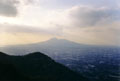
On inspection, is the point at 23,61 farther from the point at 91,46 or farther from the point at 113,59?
the point at 113,59

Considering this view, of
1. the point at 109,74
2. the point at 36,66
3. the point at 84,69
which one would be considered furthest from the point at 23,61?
the point at 109,74

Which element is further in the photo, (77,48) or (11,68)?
(77,48)

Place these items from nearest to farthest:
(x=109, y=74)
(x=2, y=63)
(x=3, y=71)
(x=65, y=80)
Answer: (x=3, y=71)
(x=2, y=63)
(x=65, y=80)
(x=109, y=74)

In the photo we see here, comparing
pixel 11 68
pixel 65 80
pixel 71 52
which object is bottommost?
pixel 65 80

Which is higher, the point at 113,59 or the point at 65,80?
the point at 113,59

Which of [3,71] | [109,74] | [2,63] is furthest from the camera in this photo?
[109,74]

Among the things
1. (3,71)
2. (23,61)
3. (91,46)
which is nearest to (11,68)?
(3,71)

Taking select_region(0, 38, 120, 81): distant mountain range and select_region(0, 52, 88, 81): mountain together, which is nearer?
select_region(0, 52, 88, 81): mountain

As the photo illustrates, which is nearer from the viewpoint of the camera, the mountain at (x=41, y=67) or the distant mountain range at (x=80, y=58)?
the mountain at (x=41, y=67)

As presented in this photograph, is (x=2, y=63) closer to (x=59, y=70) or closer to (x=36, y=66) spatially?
(x=36, y=66)
